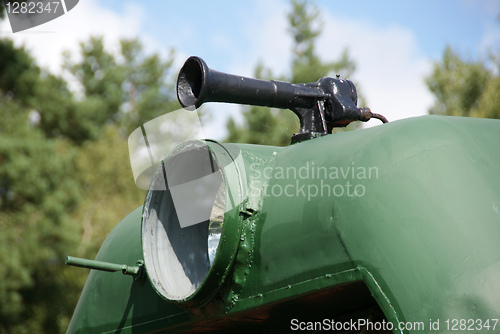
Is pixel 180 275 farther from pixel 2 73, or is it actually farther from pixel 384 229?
pixel 2 73

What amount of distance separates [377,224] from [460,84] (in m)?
17.9

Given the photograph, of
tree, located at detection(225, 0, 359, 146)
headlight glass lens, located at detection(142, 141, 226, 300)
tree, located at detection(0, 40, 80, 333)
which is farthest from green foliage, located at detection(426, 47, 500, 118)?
headlight glass lens, located at detection(142, 141, 226, 300)

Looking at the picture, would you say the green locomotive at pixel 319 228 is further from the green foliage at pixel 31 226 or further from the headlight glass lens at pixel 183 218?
the green foliage at pixel 31 226

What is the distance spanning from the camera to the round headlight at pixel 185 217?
2.84m

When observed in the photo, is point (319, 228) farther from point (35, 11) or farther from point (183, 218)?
point (35, 11)

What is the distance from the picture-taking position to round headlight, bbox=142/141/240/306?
112 inches

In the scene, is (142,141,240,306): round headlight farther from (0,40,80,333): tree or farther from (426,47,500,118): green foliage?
(0,40,80,333): tree

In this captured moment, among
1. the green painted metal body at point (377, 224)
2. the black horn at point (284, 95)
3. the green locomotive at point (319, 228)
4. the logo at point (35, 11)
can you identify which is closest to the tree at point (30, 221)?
the logo at point (35, 11)

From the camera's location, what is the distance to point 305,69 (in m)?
22.4

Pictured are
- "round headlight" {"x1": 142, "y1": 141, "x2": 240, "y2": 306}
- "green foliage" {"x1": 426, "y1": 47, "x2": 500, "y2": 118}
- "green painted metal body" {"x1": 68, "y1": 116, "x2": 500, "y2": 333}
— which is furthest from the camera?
"green foliage" {"x1": 426, "y1": 47, "x2": 500, "y2": 118}

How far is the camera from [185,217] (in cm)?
305

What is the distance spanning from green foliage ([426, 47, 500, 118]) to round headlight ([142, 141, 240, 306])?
13984mm

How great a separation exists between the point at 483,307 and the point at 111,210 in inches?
868

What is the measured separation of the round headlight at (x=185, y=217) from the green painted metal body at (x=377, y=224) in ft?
0.35
